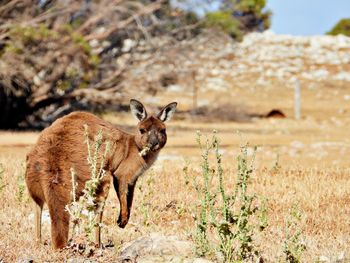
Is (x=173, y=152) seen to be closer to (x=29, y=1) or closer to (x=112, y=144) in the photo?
(x=29, y=1)

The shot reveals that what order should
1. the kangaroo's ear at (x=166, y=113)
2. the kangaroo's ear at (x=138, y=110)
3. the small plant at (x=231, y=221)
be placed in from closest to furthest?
the small plant at (x=231, y=221) < the kangaroo's ear at (x=138, y=110) < the kangaroo's ear at (x=166, y=113)

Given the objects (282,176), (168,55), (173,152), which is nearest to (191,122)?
(168,55)

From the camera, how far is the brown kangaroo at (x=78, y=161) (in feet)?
19.3

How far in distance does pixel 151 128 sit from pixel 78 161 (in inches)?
44.8

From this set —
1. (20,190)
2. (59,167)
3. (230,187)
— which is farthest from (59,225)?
(230,187)

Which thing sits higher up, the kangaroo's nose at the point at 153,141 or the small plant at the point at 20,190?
the kangaroo's nose at the point at 153,141

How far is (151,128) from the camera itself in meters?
7.30

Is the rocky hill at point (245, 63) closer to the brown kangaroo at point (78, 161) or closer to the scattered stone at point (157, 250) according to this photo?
the brown kangaroo at point (78, 161)

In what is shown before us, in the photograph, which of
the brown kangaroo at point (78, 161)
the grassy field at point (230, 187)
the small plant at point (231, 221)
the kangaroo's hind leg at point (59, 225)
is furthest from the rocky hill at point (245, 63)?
the small plant at point (231, 221)

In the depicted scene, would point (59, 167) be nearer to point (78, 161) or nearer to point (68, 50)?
point (78, 161)

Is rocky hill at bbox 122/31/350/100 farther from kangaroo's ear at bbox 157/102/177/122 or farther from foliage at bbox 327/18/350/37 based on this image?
kangaroo's ear at bbox 157/102/177/122

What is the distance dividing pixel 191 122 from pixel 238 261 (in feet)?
80.2

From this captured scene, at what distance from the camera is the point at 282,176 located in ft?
35.1

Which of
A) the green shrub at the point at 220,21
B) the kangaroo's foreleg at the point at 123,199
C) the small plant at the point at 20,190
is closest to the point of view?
the kangaroo's foreleg at the point at 123,199
